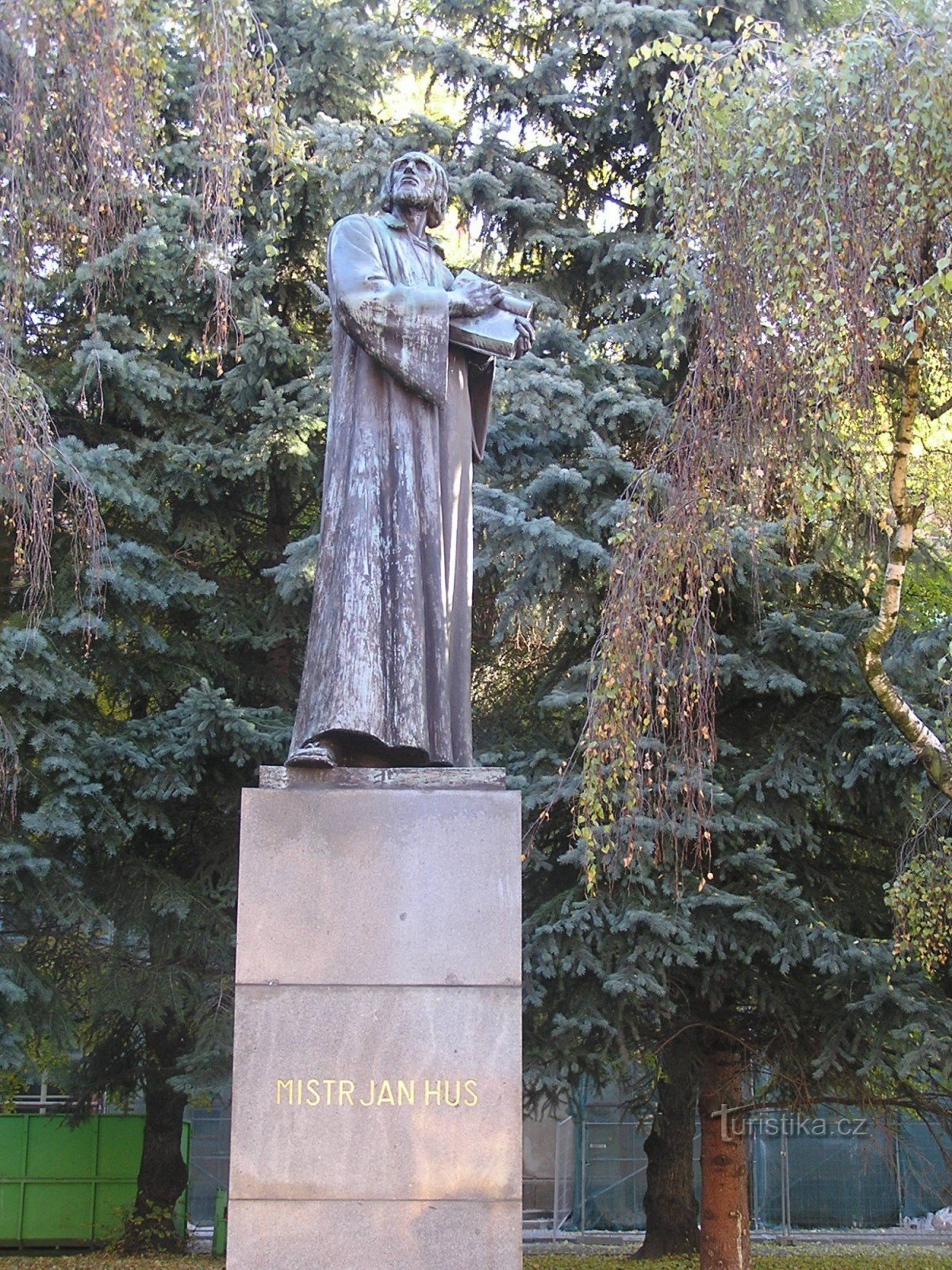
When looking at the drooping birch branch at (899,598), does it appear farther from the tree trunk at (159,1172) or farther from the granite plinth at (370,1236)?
the tree trunk at (159,1172)

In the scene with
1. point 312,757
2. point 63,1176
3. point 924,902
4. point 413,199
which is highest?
point 413,199

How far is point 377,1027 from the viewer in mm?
5285

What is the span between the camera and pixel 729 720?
1306 cm

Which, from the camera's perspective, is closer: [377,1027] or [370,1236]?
[370,1236]

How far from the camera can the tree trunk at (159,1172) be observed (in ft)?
50.6

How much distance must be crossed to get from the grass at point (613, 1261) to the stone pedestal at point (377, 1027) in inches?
369

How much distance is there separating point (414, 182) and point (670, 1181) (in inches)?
472

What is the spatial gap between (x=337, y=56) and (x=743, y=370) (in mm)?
7593

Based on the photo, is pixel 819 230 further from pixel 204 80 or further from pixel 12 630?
pixel 12 630

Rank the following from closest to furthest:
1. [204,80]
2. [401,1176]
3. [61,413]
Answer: [401,1176]
[204,80]
[61,413]

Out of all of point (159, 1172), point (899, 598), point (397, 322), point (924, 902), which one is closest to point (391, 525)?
point (397, 322)

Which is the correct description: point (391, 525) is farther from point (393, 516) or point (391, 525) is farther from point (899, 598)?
point (899, 598)

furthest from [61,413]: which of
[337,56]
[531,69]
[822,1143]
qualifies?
[822,1143]

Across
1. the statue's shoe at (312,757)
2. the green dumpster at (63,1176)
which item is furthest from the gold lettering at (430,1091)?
the green dumpster at (63,1176)
